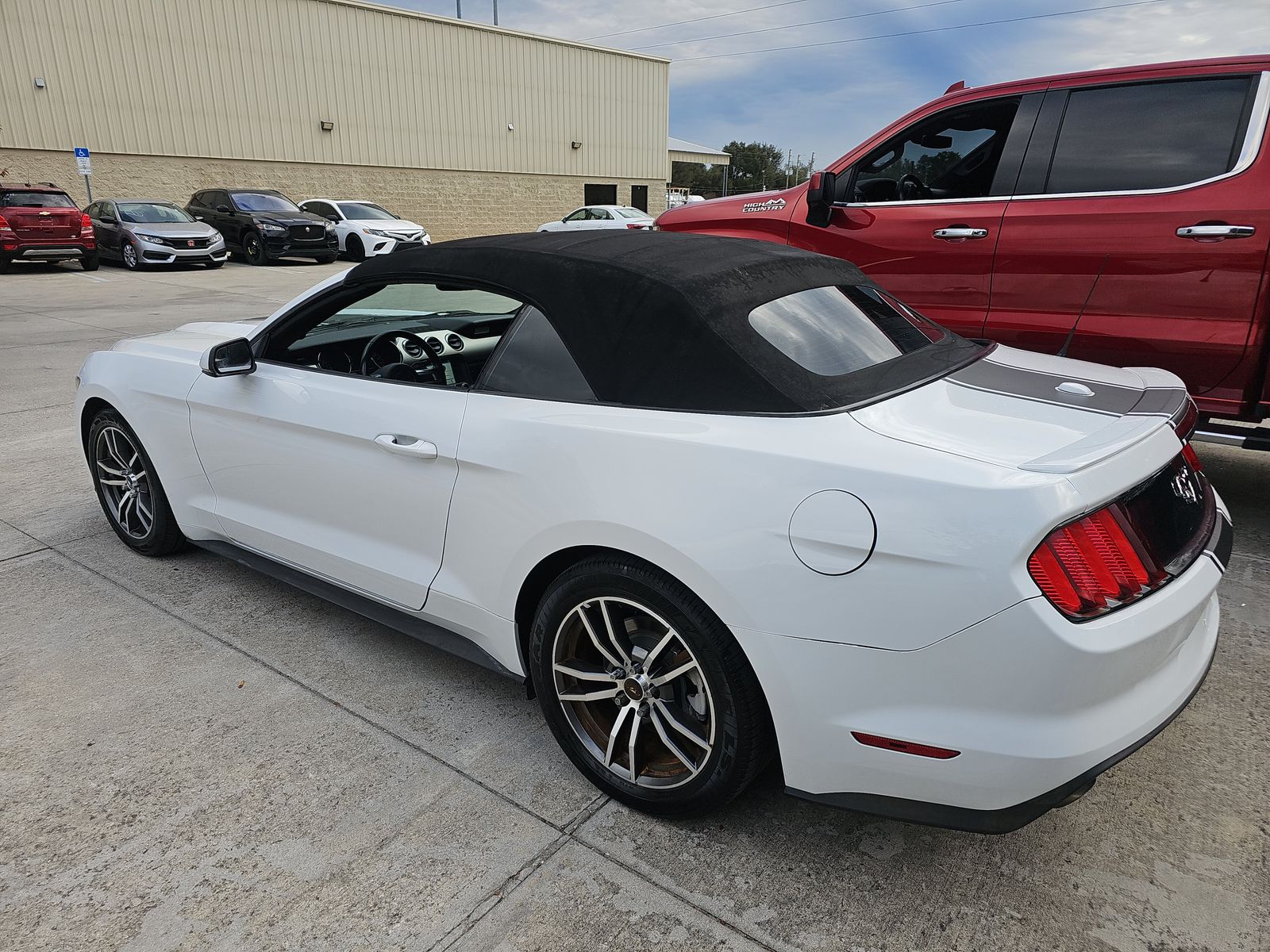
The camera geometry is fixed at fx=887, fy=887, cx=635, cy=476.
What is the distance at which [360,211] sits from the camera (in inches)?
898

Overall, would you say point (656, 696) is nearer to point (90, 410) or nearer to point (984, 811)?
point (984, 811)

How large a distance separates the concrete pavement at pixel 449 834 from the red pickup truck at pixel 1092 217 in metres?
1.37

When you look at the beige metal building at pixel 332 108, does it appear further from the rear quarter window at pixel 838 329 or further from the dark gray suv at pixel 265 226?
the rear quarter window at pixel 838 329

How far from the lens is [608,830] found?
7.71ft

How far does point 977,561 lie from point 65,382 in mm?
8478

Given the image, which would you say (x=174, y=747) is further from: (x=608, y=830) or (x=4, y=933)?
(x=608, y=830)

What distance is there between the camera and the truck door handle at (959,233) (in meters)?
4.63

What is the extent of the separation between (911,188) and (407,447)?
12.2ft

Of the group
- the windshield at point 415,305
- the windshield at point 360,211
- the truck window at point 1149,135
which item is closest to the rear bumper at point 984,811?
the windshield at point 415,305

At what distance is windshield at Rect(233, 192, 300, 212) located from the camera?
2147cm

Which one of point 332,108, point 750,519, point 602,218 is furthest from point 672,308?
point 332,108

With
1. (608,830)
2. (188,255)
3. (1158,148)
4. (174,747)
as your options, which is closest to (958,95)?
(1158,148)

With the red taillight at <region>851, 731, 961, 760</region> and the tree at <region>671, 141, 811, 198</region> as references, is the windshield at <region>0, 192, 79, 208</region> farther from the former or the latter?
the tree at <region>671, 141, 811, 198</region>

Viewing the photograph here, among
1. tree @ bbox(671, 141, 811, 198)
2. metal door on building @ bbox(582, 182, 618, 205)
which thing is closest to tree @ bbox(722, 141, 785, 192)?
tree @ bbox(671, 141, 811, 198)
